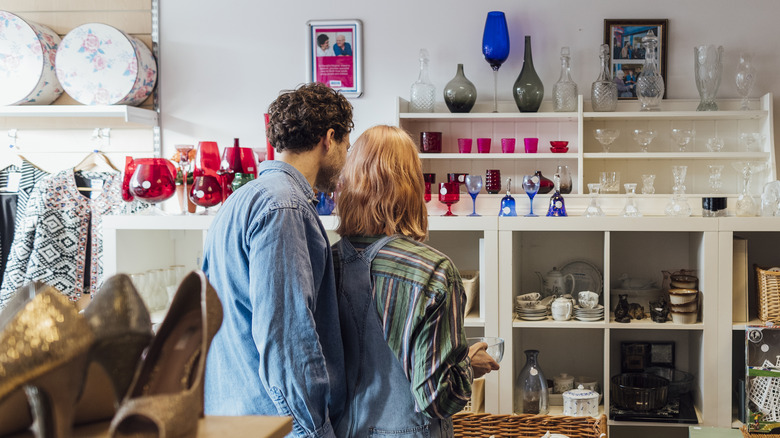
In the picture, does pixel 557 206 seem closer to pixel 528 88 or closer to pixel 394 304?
pixel 528 88

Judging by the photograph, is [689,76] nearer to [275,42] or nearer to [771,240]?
[771,240]

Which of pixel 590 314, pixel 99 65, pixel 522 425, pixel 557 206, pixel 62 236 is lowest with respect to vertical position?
pixel 522 425

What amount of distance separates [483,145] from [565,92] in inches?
16.4

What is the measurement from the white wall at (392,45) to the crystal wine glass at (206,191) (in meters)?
0.60

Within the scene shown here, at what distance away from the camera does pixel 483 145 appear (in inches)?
125

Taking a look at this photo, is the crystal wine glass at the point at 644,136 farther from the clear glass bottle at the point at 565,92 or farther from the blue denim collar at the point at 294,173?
the blue denim collar at the point at 294,173

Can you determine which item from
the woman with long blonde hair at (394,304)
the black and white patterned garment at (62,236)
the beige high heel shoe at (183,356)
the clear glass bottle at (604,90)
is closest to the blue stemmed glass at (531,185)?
the clear glass bottle at (604,90)

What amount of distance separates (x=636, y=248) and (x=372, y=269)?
208cm

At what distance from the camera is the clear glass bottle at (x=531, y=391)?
2863 millimetres

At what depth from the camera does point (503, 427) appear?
249 centimetres

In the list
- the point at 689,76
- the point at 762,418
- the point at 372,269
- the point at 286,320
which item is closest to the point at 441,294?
the point at 372,269

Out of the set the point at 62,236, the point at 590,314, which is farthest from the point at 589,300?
the point at 62,236

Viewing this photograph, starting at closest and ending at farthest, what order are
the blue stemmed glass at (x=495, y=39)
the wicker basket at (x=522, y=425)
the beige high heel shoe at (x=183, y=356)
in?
1. the beige high heel shoe at (x=183, y=356)
2. the wicker basket at (x=522, y=425)
3. the blue stemmed glass at (x=495, y=39)

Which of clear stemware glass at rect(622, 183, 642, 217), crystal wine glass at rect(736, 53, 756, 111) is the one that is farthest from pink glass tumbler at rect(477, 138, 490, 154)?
crystal wine glass at rect(736, 53, 756, 111)
